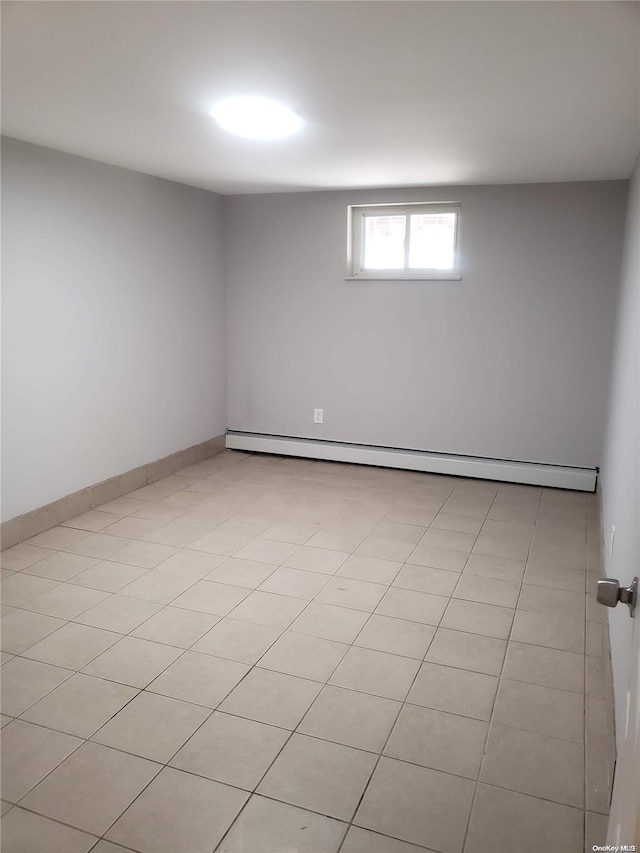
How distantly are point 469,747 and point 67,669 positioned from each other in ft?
4.81

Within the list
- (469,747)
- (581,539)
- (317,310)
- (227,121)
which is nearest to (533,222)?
(317,310)

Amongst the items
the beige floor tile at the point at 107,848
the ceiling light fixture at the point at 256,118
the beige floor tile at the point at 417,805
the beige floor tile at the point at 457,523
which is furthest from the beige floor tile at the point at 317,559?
the ceiling light fixture at the point at 256,118

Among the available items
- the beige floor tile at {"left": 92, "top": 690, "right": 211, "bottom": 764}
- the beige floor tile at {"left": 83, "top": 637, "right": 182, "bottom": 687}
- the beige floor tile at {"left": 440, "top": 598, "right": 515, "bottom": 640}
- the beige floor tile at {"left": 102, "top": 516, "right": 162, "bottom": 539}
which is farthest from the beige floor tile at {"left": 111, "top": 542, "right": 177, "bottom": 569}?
the beige floor tile at {"left": 440, "top": 598, "right": 515, "bottom": 640}

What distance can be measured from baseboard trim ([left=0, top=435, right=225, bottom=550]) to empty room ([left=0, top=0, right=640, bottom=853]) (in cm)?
2

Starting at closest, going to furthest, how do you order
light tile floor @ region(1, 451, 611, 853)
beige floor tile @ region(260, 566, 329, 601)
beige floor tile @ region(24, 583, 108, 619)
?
light tile floor @ region(1, 451, 611, 853)
beige floor tile @ region(24, 583, 108, 619)
beige floor tile @ region(260, 566, 329, 601)

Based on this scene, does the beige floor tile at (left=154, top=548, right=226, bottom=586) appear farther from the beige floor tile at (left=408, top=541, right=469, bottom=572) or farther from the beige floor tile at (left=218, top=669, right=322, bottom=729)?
the beige floor tile at (left=408, top=541, right=469, bottom=572)

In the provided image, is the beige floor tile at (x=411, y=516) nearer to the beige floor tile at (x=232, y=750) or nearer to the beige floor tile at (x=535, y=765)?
the beige floor tile at (x=535, y=765)

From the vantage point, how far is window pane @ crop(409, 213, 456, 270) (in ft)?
15.5

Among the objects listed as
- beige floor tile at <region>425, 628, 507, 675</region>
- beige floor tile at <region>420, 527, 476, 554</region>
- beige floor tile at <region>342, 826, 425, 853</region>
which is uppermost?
beige floor tile at <region>420, 527, 476, 554</region>

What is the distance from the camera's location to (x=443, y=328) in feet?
15.6

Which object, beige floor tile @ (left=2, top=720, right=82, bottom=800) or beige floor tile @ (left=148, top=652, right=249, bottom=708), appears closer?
beige floor tile @ (left=2, top=720, right=82, bottom=800)

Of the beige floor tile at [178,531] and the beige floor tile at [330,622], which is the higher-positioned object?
the beige floor tile at [178,531]

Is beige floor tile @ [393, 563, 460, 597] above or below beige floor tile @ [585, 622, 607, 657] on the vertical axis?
above

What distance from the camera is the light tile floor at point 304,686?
5.71 feet
